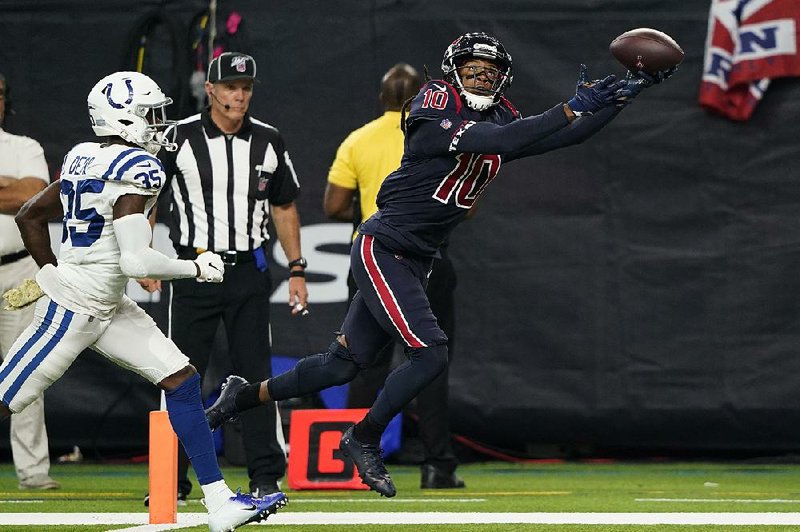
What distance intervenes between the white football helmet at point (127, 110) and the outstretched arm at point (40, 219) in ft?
0.90

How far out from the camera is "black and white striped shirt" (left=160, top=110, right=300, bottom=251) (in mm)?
6000

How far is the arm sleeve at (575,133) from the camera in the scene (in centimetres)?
465

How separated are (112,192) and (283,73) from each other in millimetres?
3302

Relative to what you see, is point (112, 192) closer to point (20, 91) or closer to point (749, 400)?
point (20, 91)

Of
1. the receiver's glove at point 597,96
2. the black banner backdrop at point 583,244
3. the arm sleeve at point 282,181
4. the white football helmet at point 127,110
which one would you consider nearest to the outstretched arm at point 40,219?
the white football helmet at point 127,110

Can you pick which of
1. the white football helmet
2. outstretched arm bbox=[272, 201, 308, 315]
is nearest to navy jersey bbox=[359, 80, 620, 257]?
the white football helmet

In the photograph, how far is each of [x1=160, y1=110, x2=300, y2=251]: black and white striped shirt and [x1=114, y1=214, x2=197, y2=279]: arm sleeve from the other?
154 cm

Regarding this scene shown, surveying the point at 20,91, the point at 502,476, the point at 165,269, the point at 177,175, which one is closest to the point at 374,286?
the point at 165,269

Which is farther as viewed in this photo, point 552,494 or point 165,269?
point 552,494

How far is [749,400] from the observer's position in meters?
7.53

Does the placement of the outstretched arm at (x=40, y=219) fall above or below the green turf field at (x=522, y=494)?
above

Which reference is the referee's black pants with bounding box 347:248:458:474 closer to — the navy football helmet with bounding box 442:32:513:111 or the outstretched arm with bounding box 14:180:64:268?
the navy football helmet with bounding box 442:32:513:111

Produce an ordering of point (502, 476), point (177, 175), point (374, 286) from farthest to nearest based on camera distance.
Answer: point (502, 476) → point (177, 175) → point (374, 286)

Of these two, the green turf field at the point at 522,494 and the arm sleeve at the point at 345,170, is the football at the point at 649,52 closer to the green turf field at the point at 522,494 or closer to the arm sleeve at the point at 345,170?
the green turf field at the point at 522,494
